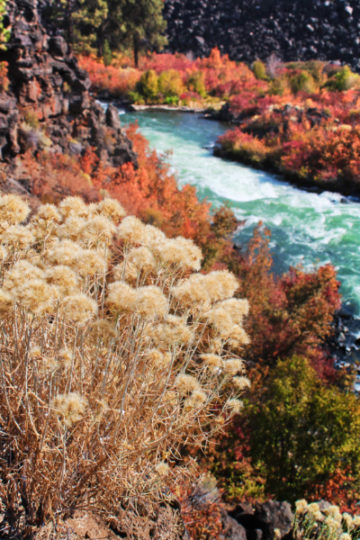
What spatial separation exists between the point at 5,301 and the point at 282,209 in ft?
39.4

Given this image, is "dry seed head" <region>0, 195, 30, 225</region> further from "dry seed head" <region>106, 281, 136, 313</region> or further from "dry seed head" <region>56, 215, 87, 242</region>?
"dry seed head" <region>106, 281, 136, 313</region>

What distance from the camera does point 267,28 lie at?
39.0 m

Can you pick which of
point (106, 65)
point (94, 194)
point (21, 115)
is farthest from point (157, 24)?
point (94, 194)

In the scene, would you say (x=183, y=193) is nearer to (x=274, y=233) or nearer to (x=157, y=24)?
(x=274, y=233)

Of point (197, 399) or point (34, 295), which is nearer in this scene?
point (34, 295)

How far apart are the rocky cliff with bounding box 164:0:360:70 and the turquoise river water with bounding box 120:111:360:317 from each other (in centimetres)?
2489

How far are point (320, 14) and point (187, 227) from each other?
127 ft

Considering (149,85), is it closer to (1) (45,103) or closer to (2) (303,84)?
(2) (303,84)

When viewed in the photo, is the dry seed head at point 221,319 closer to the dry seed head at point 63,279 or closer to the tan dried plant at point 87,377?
the tan dried plant at point 87,377

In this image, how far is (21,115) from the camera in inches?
429

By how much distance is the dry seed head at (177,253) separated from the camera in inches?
83.8

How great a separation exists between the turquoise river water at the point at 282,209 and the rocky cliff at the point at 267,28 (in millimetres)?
24893

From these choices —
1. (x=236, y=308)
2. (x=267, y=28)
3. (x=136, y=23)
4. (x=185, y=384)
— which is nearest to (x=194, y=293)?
(x=236, y=308)

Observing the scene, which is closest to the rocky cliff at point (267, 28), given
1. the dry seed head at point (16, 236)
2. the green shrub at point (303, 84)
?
the green shrub at point (303, 84)
